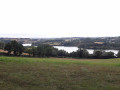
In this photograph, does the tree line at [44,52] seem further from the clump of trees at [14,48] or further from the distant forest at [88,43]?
the distant forest at [88,43]

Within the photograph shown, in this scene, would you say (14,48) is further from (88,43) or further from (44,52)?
(88,43)

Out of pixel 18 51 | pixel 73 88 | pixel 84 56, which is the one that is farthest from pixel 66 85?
pixel 84 56

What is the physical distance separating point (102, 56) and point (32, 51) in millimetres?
24032

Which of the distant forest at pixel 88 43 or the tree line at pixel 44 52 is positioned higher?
the distant forest at pixel 88 43

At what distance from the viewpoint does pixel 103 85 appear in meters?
6.95

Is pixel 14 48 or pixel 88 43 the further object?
pixel 88 43

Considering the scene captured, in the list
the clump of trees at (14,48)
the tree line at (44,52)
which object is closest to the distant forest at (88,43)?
the tree line at (44,52)

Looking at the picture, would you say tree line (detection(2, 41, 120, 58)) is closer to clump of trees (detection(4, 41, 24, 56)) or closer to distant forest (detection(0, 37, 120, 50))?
clump of trees (detection(4, 41, 24, 56))

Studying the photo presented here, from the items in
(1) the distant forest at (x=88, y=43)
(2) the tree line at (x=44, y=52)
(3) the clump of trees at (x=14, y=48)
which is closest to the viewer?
(3) the clump of trees at (x=14, y=48)

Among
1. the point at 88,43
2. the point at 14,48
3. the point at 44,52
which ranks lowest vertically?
the point at 44,52

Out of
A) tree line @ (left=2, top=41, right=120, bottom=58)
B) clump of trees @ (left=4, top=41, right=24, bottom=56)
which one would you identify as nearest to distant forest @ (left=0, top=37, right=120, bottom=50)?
tree line @ (left=2, top=41, right=120, bottom=58)

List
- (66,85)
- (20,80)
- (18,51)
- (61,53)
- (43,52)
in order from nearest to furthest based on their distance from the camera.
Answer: (66,85) → (20,80) → (18,51) → (43,52) → (61,53)

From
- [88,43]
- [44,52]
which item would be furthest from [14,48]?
[88,43]

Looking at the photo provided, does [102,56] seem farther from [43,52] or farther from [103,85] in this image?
[103,85]
